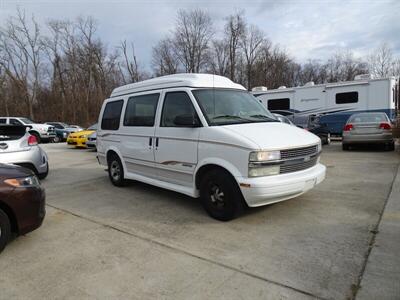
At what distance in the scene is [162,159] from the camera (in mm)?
5469

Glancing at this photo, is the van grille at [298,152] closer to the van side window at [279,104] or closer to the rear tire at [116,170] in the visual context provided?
the rear tire at [116,170]

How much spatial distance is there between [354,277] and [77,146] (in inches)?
637

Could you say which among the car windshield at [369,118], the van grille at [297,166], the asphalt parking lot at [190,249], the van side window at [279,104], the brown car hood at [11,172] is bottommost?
the asphalt parking lot at [190,249]

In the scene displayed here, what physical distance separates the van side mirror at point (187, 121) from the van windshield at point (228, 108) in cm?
16

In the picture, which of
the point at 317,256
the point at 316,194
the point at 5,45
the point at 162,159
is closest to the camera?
the point at 317,256

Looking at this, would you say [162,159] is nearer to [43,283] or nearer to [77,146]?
[43,283]

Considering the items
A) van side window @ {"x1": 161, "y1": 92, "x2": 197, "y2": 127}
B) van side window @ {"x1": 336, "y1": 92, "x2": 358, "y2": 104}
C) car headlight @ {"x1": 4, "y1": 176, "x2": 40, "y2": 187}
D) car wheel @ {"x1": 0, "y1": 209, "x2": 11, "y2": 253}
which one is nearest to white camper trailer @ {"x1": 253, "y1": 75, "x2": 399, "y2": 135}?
van side window @ {"x1": 336, "y1": 92, "x2": 358, "y2": 104}

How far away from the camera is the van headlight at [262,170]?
4.14 m

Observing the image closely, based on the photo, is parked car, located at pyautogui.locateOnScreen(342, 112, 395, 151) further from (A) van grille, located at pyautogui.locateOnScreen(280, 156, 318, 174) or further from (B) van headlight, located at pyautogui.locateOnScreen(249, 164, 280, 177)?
(B) van headlight, located at pyautogui.locateOnScreen(249, 164, 280, 177)

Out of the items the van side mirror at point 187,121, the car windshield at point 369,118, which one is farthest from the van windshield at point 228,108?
the car windshield at point 369,118

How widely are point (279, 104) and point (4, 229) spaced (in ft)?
58.0

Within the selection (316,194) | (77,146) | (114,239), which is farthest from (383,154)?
(77,146)

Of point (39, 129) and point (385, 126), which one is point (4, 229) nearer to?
point (385, 126)

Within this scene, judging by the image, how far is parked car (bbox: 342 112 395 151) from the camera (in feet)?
36.9
